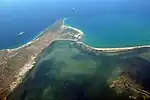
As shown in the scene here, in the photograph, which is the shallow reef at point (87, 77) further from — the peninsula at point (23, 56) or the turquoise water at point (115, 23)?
the turquoise water at point (115, 23)

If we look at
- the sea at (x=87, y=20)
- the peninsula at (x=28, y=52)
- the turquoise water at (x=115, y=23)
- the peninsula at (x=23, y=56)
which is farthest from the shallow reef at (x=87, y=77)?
the sea at (x=87, y=20)

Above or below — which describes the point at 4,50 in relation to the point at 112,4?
below

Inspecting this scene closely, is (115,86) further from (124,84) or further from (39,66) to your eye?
(39,66)

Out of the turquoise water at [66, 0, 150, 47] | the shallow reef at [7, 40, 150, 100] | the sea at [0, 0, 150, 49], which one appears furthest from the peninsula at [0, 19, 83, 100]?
the turquoise water at [66, 0, 150, 47]

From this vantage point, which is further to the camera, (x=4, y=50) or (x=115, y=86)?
(x=4, y=50)

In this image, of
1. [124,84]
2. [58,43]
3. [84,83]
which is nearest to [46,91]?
[84,83]

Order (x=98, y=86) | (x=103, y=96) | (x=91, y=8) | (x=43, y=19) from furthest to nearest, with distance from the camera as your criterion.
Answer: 1. (x=91, y=8)
2. (x=43, y=19)
3. (x=98, y=86)
4. (x=103, y=96)
